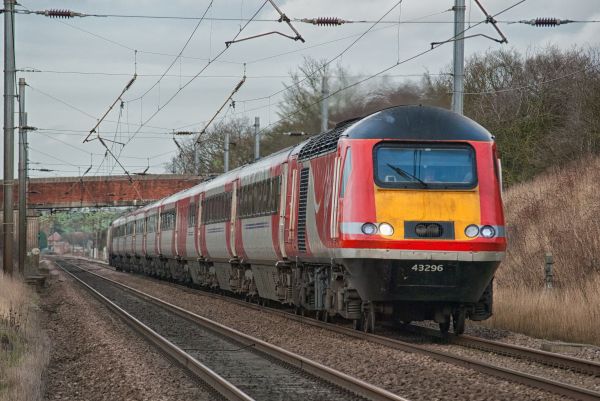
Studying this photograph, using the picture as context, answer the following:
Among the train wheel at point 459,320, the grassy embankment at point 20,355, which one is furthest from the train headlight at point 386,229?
the grassy embankment at point 20,355

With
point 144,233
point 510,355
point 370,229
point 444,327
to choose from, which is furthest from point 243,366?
point 144,233

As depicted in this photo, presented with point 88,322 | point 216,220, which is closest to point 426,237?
point 88,322

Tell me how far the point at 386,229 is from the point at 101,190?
221 feet

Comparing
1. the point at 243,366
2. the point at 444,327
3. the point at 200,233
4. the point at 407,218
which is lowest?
the point at 243,366

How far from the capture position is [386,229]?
545 inches

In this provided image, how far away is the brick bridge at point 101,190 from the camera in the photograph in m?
77.7

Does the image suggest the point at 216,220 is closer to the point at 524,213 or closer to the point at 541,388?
the point at 524,213

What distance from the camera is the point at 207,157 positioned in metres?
72.8

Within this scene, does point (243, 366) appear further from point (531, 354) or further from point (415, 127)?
point (415, 127)

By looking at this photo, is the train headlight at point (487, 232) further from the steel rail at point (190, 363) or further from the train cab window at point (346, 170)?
the steel rail at point (190, 363)

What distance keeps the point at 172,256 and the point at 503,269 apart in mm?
17103

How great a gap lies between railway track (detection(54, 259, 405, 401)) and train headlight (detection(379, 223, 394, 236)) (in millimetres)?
2174

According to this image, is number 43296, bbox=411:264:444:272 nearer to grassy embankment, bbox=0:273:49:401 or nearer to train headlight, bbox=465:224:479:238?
train headlight, bbox=465:224:479:238

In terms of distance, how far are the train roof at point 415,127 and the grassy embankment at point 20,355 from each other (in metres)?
5.36
